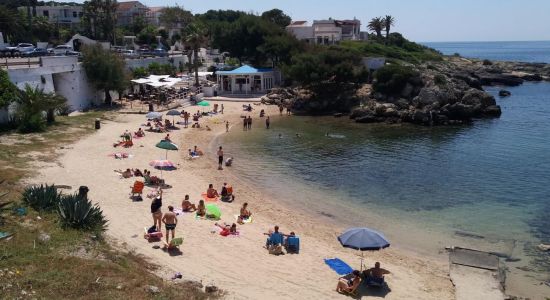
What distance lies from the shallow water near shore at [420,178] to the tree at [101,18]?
44.4m

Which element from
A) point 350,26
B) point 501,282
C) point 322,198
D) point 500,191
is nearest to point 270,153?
point 322,198

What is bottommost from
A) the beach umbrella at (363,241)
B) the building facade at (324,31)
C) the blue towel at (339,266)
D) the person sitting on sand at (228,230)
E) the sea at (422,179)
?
the sea at (422,179)

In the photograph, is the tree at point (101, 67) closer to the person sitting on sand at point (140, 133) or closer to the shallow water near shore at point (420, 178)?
the person sitting on sand at point (140, 133)

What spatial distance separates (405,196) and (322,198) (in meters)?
4.36

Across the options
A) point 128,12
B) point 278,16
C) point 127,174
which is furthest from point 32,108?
point 128,12

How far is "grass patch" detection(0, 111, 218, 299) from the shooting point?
412 inches

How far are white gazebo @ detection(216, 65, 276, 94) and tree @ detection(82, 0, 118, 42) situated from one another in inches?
1161

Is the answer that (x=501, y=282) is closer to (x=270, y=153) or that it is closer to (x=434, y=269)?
(x=434, y=269)

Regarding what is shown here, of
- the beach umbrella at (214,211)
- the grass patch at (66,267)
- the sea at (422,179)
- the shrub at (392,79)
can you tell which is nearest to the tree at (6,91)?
the sea at (422,179)

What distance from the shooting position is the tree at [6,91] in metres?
29.8

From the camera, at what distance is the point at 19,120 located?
3114 cm

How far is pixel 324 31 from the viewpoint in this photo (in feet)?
308

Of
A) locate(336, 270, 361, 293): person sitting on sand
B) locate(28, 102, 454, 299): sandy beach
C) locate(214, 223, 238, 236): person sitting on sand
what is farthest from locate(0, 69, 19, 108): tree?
locate(336, 270, 361, 293): person sitting on sand

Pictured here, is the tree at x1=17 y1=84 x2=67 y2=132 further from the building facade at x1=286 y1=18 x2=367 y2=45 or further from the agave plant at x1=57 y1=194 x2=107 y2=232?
the building facade at x1=286 y1=18 x2=367 y2=45
